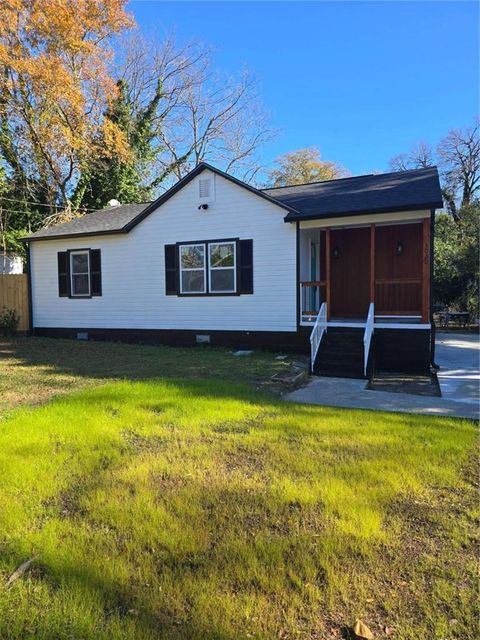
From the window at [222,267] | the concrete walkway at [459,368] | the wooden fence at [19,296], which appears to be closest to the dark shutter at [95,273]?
the wooden fence at [19,296]

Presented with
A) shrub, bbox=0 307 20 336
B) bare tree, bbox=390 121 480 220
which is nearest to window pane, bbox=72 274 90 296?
shrub, bbox=0 307 20 336

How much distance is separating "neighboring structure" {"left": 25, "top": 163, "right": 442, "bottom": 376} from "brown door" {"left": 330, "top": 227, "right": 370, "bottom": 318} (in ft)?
0.09

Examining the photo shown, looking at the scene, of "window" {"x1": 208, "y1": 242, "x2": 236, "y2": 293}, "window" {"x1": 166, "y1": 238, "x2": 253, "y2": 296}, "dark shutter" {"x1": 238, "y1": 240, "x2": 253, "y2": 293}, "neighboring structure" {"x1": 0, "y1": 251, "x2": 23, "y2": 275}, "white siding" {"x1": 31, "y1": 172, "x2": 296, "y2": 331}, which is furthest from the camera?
"neighboring structure" {"x1": 0, "y1": 251, "x2": 23, "y2": 275}

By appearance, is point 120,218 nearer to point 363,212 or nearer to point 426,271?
point 363,212

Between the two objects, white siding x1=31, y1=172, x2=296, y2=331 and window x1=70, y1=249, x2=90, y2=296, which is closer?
white siding x1=31, y1=172, x2=296, y2=331

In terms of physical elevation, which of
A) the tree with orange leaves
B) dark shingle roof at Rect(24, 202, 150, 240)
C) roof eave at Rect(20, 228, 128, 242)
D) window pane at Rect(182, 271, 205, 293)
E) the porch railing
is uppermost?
the tree with orange leaves

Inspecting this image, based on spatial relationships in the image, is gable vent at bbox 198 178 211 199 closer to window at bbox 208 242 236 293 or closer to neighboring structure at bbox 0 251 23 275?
window at bbox 208 242 236 293

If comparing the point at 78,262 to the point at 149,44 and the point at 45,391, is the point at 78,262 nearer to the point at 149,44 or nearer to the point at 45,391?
the point at 45,391

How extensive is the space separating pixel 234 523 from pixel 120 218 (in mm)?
Answer: 12947

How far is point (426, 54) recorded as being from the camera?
34.3 feet

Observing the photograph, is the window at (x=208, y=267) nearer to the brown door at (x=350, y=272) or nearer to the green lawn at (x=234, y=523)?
the brown door at (x=350, y=272)

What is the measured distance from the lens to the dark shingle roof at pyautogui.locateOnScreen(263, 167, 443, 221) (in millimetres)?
9281

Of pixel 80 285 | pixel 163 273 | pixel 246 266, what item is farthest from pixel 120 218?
pixel 246 266

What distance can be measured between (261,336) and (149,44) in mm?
24304
